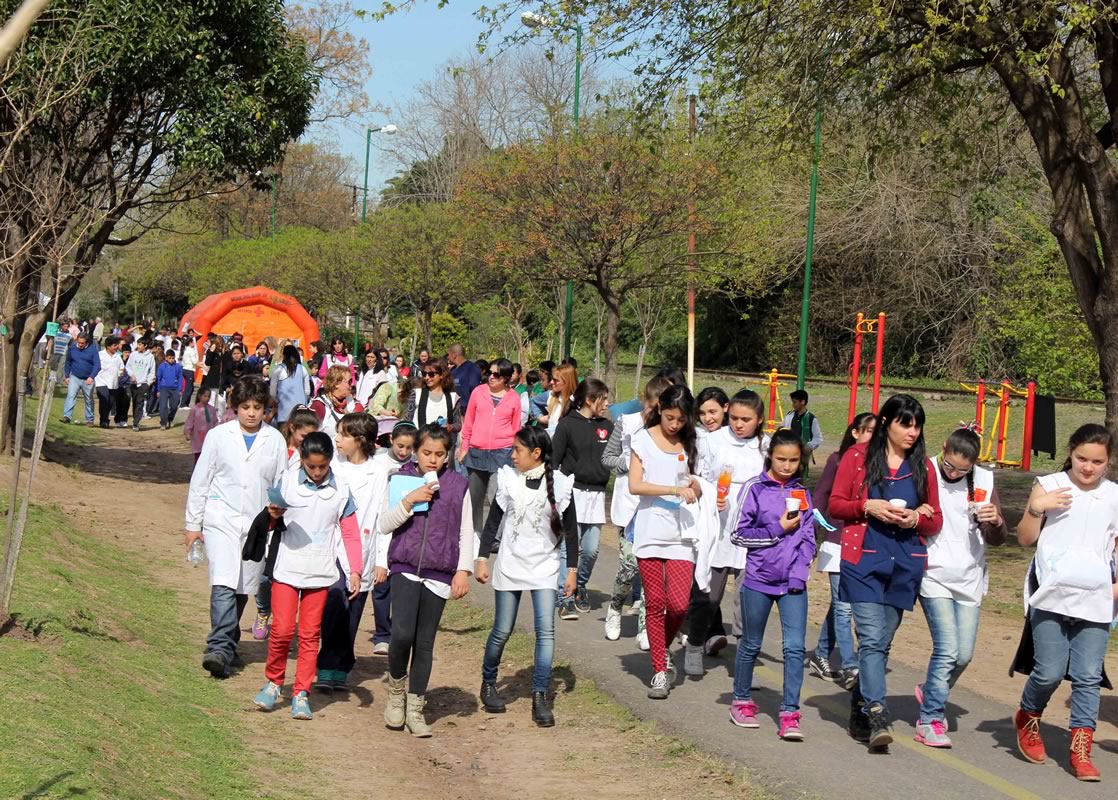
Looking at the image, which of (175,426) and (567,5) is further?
(175,426)

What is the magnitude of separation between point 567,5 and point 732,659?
8281 millimetres

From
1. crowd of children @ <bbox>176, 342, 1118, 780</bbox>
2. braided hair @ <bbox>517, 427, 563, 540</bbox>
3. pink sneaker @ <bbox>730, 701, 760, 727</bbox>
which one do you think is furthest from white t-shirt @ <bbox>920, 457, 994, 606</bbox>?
braided hair @ <bbox>517, 427, 563, 540</bbox>

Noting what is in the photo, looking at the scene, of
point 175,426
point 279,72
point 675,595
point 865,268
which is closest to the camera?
point 675,595

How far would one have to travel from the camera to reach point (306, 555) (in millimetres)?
7512

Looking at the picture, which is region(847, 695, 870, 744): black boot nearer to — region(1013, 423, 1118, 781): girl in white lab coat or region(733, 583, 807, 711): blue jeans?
region(733, 583, 807, 711): blue jeans

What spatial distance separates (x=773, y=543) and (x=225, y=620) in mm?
3348

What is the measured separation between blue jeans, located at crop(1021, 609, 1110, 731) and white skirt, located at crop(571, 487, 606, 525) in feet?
13.5

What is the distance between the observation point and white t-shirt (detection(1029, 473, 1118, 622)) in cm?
658

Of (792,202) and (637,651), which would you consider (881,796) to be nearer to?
(637,651)

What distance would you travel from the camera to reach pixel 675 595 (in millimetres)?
7863

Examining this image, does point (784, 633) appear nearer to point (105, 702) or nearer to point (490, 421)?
point (105, 702)

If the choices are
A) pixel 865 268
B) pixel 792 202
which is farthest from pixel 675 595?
pixel 865 268

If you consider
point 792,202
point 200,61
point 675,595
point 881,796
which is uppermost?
point 792,202

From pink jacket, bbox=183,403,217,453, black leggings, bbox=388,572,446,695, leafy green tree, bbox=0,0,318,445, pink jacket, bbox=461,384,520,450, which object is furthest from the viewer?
leafy green tree, bbox=0,0,318,445
